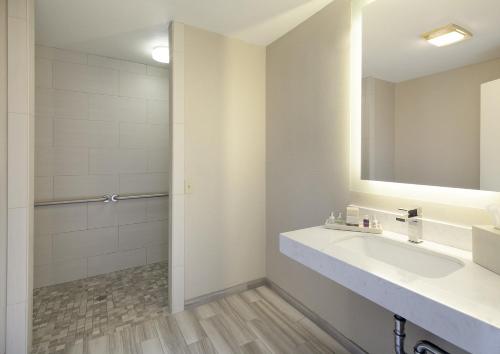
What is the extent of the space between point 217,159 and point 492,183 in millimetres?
1786

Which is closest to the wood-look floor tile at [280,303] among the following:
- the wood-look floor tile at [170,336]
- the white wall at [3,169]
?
the wood-look floor tile at [170,336]

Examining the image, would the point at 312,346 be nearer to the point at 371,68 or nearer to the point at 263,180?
the point at 263,180

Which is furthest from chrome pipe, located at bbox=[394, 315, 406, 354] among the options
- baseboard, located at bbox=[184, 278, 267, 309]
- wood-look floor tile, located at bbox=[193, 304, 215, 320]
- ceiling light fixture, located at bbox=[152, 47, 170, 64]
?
ceiling light fixture, located at bbox=[152, 47, 170, 64]

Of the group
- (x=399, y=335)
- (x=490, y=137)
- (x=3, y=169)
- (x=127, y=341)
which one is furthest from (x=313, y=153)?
(x=3, y=169)

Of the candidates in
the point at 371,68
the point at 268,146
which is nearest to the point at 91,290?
the point at 268,146

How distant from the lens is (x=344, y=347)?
5.66 feet

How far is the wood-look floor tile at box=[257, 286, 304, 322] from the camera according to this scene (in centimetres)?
207

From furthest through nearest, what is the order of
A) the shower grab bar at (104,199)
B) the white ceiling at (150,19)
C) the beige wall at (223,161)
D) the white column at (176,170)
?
the shower grab bar at (104,199) < the beige wall at (223,161) < the white column at (176,170) < the white ceiling at (150,19)

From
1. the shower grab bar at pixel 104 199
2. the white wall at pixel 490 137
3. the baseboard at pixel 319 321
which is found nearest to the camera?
the white wall at pixel 490 137

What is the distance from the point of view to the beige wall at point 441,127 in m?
1.18

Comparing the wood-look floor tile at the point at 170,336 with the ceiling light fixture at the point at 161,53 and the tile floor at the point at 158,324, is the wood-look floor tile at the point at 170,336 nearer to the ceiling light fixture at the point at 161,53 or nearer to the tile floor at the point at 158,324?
the tile floor at the point at 158,324

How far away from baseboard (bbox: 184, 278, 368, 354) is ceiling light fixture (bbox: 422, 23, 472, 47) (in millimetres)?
1797

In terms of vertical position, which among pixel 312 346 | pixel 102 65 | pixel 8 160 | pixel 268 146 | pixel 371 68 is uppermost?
pixel 102 65

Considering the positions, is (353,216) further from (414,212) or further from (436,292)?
(436,292)
